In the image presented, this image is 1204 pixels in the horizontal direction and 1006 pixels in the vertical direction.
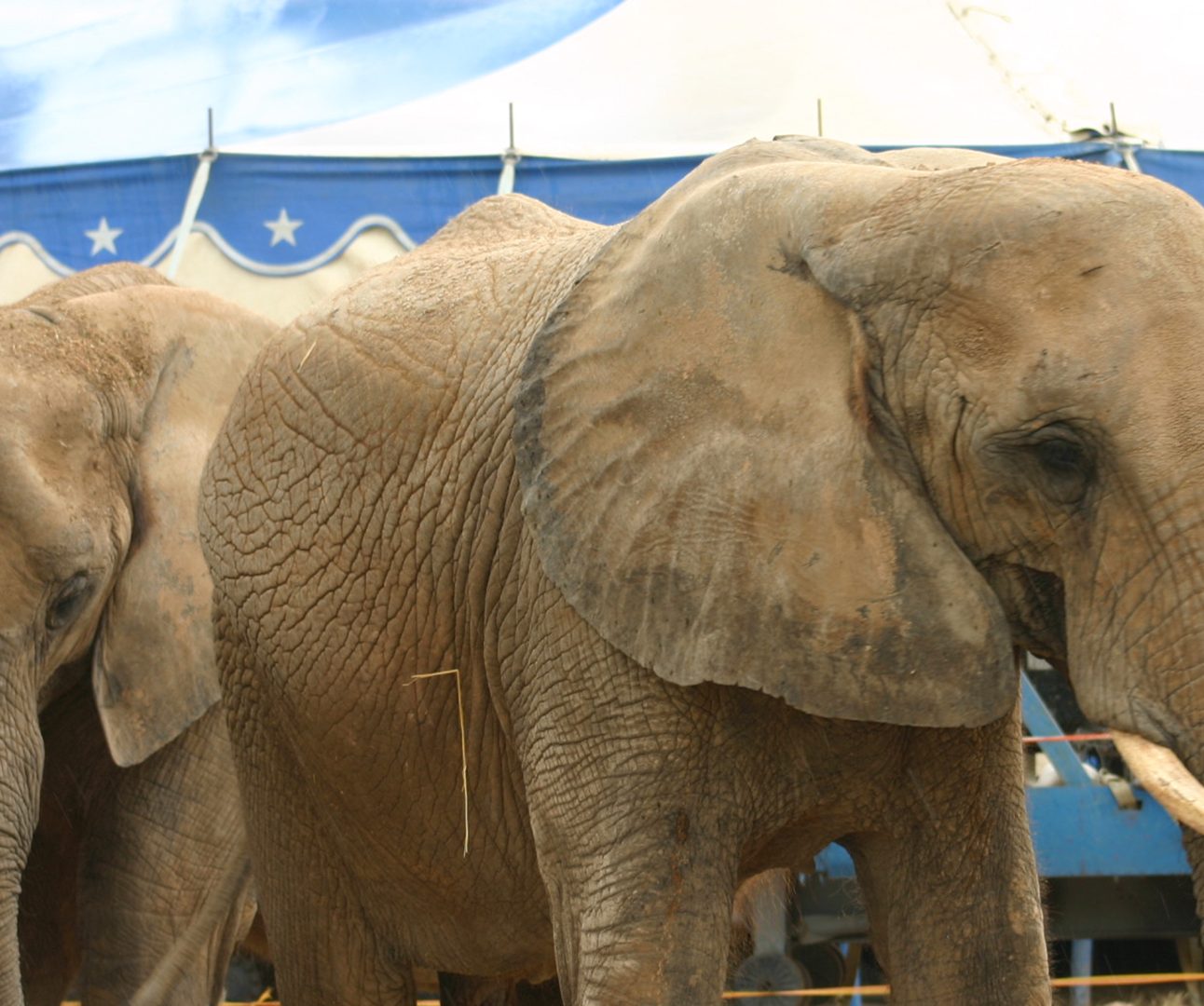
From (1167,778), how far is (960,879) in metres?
0.79

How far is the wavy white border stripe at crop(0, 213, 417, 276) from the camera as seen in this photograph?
6.55 metres

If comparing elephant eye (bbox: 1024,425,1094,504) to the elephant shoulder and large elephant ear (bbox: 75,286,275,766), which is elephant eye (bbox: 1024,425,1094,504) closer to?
the elephant shoulder

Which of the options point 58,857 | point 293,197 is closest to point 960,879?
point 58,857

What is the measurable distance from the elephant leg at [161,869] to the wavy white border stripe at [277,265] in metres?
2.25

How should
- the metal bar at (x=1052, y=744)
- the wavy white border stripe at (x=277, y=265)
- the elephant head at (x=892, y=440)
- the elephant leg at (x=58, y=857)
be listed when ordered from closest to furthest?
the elephant head at (x=892, y=440) < the elephant leg at (x=58, y=857) < the metal bar at (x=1052, y=744) < the wavy white border stripe at (x=277, y=265)

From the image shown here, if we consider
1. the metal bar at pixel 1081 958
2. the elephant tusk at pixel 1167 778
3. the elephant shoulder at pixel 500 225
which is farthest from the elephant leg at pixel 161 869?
the elephant tusk at pixel 1167 778

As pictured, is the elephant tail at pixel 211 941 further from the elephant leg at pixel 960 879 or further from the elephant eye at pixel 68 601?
the elephant leg at pixel 960 879

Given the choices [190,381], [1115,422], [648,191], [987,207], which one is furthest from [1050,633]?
[648,191]

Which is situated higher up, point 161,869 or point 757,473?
point 757,473

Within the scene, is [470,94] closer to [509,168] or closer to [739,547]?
[509,168]

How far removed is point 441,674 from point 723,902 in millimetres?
639

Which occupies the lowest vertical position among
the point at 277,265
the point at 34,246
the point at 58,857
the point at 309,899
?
the point at 309,899

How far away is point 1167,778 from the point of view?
2.19 metres

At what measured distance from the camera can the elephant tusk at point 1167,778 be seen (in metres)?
2.13
